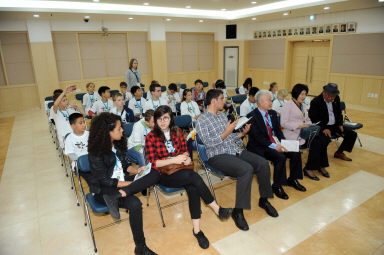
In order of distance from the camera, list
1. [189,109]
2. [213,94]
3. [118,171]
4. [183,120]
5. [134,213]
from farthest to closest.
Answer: [189,109]
[183,120]
[213,94]
[118,171]
[134,213]

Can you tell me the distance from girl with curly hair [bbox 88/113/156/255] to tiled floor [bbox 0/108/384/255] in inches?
19.1

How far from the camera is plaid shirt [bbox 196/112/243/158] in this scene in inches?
131

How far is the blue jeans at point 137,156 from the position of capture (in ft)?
11.3

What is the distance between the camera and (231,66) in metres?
→ 14.0

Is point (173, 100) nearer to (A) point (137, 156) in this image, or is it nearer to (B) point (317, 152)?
(A) point (137, 156)

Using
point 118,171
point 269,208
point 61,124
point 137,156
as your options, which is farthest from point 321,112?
point 61,124

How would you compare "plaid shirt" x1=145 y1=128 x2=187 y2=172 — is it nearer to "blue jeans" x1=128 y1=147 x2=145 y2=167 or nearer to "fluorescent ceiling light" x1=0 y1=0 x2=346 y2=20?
"blue jeans" x1=128 y1=147 x2=145 y2=167

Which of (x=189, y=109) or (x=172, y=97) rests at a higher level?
(x=172, y=97)

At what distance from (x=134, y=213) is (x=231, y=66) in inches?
493

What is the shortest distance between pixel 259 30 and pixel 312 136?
32.4 feet

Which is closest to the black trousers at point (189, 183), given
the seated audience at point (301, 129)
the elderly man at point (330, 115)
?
the seated audience at point (301, 129)

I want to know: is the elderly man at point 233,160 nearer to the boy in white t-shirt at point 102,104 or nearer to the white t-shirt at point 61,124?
the white t-shirt at point 61,124

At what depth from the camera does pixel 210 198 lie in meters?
2.97

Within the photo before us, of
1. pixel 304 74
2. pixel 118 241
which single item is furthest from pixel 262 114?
pixel 304 74
